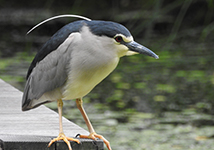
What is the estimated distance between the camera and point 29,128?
112 inches

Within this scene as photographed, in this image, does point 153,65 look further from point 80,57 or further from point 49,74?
point 80,57

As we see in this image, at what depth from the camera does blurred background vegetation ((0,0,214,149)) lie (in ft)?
15.0

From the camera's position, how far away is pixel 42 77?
2318 millimetres

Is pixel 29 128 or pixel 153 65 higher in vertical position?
pixel 153 65

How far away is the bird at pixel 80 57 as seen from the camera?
204 cm

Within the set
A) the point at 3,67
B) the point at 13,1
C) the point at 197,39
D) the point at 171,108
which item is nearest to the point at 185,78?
the point at 171,108

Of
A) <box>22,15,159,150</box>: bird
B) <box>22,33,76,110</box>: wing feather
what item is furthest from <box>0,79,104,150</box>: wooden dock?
<box>22,33,76,110</box>: wing feather

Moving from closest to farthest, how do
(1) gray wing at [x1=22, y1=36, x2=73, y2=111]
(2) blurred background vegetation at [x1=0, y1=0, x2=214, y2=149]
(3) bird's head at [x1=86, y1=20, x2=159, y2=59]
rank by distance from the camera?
(3) bird's head at [x1=86, y1=20, x2=159, y2=59]
(1) gray wing at [x1=22, y1=36, x2=73, y2=111]
(2) blurred background vegetation at [x1=0, y1=0, x2=214, y2=149]

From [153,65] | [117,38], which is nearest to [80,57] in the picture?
[117,38]

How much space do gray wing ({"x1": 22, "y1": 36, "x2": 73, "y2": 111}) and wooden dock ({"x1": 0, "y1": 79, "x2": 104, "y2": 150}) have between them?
0.22m

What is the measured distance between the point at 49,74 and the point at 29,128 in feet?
2.30

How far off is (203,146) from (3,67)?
3.79 m

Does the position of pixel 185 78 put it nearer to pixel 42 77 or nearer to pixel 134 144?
pixel 134 144

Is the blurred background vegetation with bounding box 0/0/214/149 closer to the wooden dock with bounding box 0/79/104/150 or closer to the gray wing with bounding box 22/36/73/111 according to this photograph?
the wooden dock with bounding box 0/79/104/150
